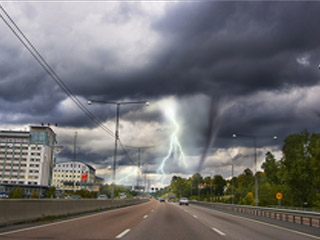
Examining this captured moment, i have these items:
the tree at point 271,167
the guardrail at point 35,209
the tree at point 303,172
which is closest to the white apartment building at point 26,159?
the tree at point 271,167

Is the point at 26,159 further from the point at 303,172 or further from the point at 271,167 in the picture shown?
the point at 303,172

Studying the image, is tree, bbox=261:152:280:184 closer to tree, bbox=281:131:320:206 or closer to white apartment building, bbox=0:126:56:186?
tree, bbox=281:131:320:206

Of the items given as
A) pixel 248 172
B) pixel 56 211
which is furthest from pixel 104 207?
pixel 248 172

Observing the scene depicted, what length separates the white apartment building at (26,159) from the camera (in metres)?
149

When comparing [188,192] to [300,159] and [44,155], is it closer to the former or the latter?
[44,155]

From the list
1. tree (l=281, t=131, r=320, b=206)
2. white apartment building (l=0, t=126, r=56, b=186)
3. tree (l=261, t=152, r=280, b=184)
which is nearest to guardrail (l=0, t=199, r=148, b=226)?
tree (l=281, t=131, r=320, b=206)

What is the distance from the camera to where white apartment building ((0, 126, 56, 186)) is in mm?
149125

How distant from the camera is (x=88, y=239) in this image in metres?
9.70

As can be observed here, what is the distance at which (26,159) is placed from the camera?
152 m

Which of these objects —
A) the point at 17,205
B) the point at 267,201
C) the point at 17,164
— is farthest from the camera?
the point at 17,164

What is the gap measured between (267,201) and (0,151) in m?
123

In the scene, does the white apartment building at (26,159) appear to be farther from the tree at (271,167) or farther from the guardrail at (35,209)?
the guardrail at (35,209)

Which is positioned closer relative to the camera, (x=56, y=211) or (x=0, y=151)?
(x=56, y=211)

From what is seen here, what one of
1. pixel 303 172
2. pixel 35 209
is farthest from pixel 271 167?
pixel 35 209
